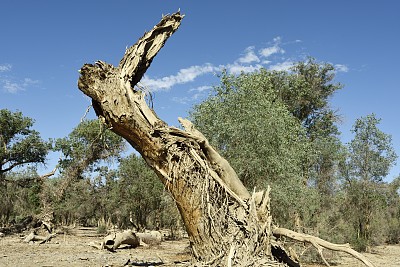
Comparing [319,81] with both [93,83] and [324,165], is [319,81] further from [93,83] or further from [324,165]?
[93,83]

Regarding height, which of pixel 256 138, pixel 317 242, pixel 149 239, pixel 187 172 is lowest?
pixel 149 239

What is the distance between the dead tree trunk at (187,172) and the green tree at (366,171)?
76.1ft

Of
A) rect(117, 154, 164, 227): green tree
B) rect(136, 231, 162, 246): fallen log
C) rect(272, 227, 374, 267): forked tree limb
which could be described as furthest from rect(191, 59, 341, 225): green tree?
rect(117, 154, 164, 227): green tree

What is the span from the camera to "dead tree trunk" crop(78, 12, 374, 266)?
7.80 m

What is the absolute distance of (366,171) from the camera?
28859 mm

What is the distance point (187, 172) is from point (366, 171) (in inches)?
→ 980

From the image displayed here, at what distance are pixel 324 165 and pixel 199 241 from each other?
2192cm

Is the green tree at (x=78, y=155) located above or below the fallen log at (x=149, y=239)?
above

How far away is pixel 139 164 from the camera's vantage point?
3061cm

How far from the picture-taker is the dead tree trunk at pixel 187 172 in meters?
7.80

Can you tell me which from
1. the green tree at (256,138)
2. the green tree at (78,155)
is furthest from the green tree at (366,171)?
the green tree at (78,155)

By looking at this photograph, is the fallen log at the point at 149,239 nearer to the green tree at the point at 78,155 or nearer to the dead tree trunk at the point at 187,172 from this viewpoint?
the green tree at the point at 78,155

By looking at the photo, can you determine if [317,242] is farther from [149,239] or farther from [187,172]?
[149,239]

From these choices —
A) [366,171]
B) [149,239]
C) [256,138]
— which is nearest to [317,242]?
[256,138]
